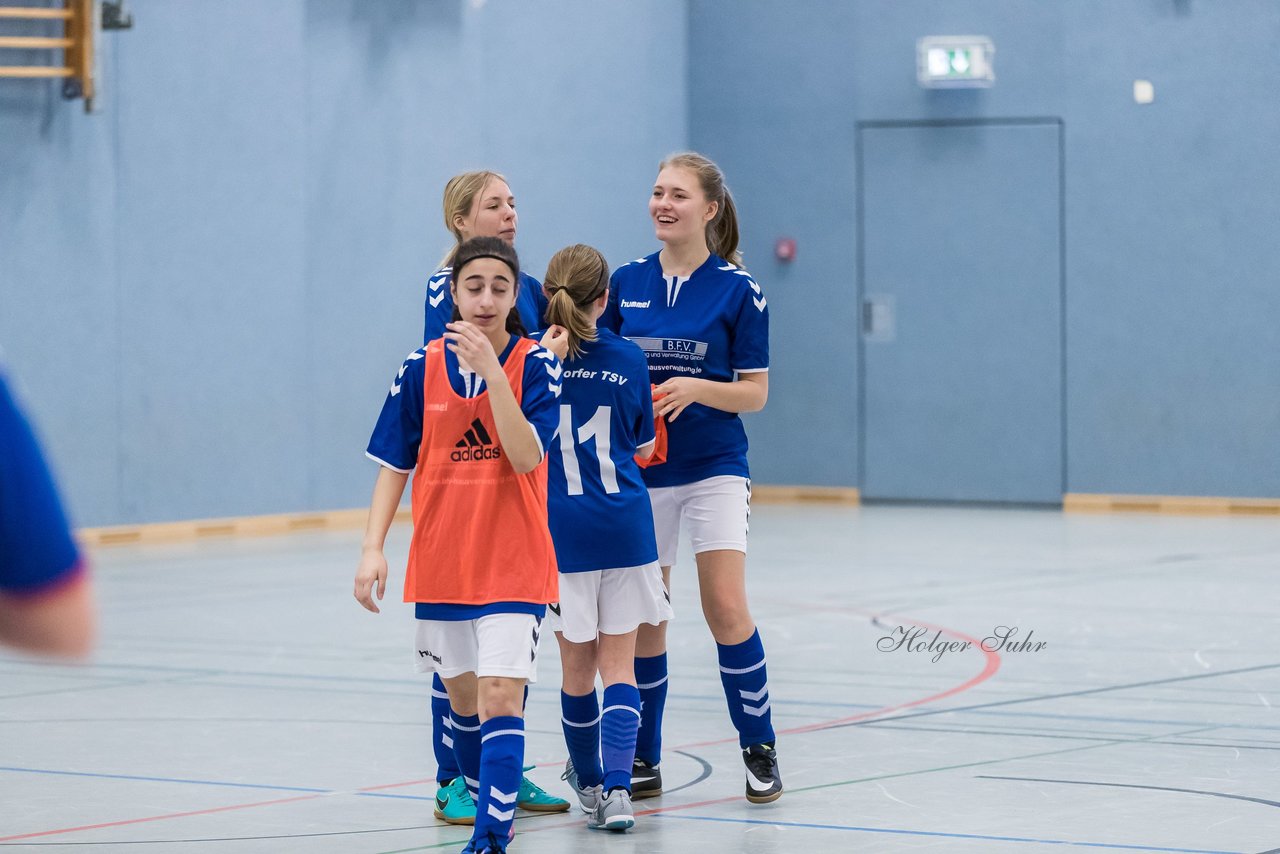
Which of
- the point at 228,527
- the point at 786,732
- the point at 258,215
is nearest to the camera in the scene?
the point at 786,732

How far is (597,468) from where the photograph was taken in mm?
4598

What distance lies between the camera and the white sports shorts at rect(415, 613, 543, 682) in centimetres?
407

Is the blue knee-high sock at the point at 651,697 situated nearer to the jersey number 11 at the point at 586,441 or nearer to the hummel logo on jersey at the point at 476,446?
the jersey number 11 at the point at 586,441

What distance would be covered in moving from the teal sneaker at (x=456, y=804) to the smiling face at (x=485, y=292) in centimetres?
Result: 115

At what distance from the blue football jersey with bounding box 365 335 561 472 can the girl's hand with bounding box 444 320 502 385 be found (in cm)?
19

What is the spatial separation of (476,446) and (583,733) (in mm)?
892

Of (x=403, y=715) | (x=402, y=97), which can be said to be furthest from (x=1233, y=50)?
(x=403, y=715)

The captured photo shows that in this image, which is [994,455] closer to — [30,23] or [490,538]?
[30,23]

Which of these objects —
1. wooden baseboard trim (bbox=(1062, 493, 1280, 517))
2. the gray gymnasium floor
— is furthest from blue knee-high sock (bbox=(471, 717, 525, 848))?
wooden baseboard trim (bbox=(1062, 493, 1280, 517))

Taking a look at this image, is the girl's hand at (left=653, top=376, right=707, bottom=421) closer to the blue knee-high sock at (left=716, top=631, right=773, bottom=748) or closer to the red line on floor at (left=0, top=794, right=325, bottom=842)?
the blue knee-high sock at (left=716, top=631, right=773, bottom=748)

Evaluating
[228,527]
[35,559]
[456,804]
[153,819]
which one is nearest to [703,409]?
[456,804]

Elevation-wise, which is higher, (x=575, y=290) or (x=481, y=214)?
(x=481, y=214)

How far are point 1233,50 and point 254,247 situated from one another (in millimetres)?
8089

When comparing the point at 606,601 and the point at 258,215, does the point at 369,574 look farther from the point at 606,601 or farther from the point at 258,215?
the point at 258,215
